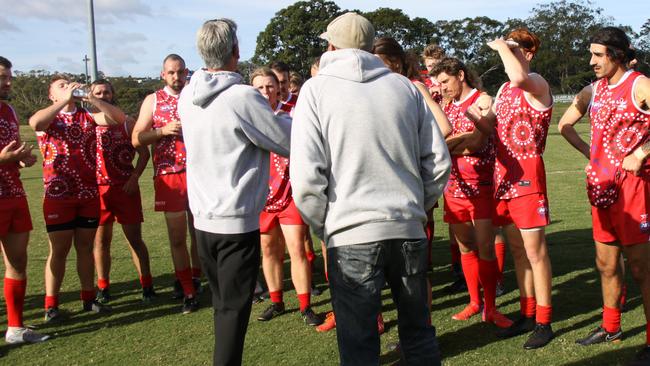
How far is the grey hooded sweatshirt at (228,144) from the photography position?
345 cm

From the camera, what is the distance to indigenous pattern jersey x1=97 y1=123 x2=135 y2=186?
6246 mm

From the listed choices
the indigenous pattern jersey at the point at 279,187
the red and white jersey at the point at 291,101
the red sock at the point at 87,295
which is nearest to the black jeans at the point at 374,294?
the indigenous pattern jersey at the point at 279,187

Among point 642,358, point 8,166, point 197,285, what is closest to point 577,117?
point 642,358

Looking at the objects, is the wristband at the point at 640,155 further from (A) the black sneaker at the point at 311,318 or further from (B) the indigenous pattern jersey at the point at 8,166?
(B) the indigenous pattern jersey at the point at 8,166

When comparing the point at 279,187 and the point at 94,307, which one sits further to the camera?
the point at 94,307

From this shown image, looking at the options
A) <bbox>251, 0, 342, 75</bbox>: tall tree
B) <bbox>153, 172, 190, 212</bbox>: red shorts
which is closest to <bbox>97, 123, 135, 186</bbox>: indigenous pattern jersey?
<bbox>153, 172, 190, 212</bbox>: red shorts

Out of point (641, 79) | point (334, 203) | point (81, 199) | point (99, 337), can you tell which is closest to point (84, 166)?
point (81, 199)

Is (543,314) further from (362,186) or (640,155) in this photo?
(362,186)

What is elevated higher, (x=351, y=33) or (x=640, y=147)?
(x=351, y=33)

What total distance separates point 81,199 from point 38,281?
220cm

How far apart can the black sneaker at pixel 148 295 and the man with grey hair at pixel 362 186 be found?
385 centimetres

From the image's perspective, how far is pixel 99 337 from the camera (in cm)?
528

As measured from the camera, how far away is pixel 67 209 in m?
5.69

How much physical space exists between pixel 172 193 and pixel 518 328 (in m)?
3.33
